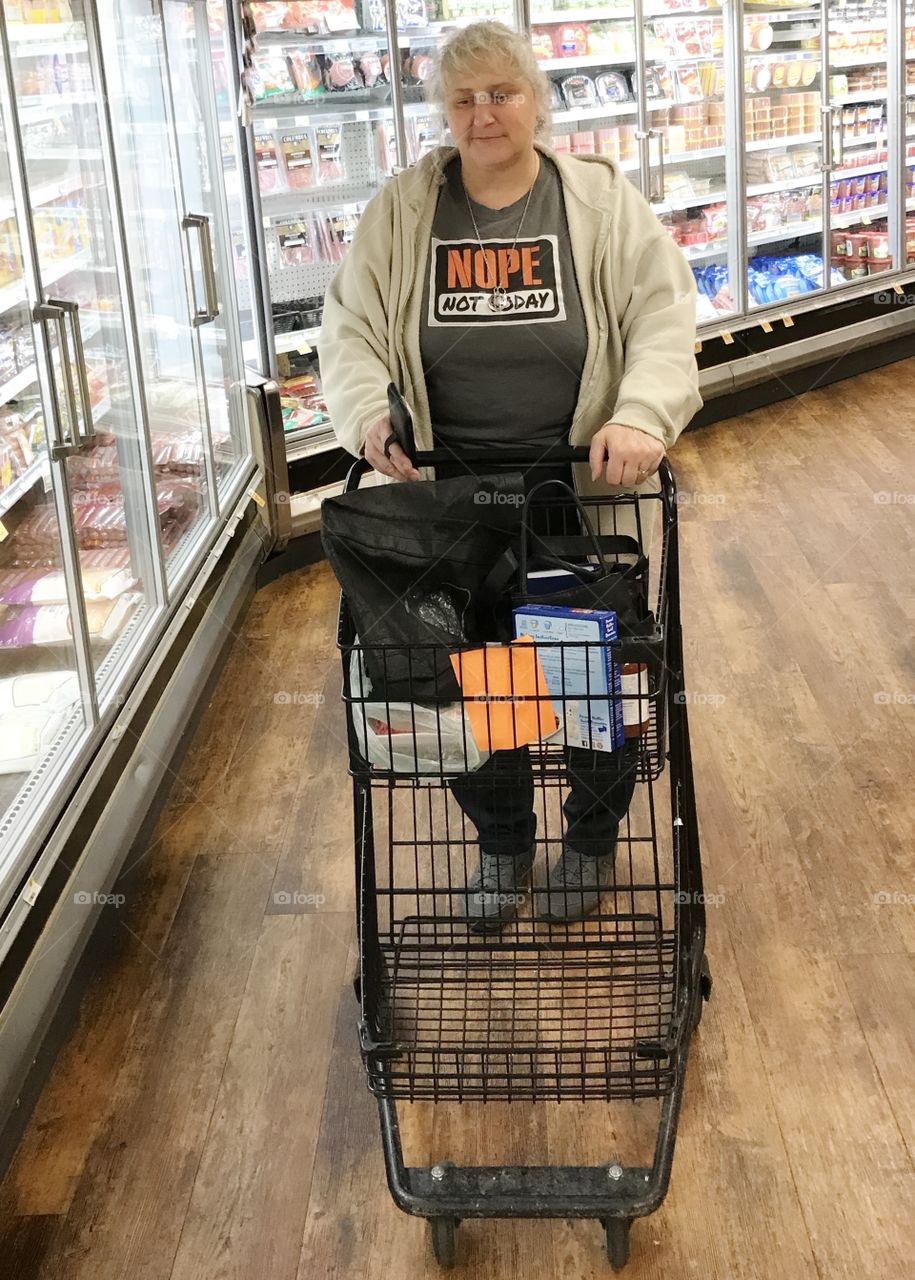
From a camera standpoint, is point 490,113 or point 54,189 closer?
point 490,113

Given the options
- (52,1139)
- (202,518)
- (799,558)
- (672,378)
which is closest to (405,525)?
(672,378)

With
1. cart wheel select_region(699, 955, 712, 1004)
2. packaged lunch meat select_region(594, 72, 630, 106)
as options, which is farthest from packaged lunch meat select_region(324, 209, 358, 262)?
cart wheel select_region(699, 955, 712, 1004)

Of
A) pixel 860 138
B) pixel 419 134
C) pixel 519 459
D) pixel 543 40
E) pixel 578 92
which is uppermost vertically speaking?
pixel 543 40

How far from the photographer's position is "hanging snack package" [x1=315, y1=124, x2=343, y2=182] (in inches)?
206

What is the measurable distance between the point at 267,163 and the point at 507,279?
3069 millimetres

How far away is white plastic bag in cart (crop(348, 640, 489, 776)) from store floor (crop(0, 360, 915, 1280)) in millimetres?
688

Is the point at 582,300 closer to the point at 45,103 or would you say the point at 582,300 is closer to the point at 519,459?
the point at 519,459

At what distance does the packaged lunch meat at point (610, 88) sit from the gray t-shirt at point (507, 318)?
4158 mm

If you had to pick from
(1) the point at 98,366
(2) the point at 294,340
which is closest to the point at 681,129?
(2) the point at 294,340

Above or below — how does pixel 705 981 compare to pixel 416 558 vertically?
below

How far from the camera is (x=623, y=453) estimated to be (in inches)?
83.4

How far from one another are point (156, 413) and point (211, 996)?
6.39 feet

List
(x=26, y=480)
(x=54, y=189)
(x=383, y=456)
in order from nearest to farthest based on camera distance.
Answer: (x=383, y=456), (x=26, y=480), (x=54, y=189)

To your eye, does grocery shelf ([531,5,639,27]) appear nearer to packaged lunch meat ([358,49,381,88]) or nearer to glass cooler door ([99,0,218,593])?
packaged lunch meat ([358,49,381,88])
